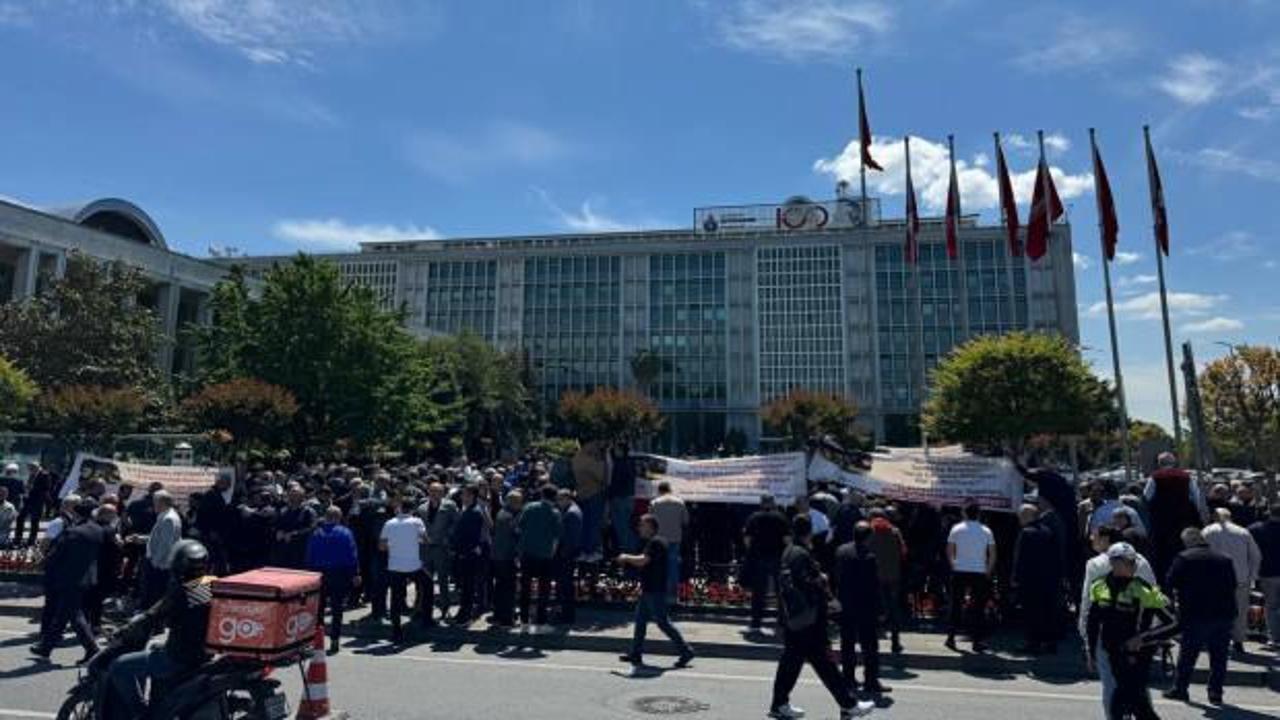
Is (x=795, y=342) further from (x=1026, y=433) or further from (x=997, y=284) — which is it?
(x=1026, y=433)

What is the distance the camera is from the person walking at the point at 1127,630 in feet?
21.5

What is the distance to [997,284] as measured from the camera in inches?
3396

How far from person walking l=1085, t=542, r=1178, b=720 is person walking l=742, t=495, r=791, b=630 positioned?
4715 mm

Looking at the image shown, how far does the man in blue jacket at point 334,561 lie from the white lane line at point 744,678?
26.2 inches

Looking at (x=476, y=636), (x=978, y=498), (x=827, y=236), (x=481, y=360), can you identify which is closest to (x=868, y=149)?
(x=978, y=498)

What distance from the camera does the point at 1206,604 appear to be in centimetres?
824

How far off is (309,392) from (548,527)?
22.8 meters

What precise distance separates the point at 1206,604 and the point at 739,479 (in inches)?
249

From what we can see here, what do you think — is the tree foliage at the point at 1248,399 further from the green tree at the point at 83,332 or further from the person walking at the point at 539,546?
the green tree at the point at 83,332

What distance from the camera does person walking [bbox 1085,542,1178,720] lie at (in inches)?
257

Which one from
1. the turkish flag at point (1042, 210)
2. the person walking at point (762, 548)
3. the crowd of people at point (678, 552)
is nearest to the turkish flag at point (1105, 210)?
the turkish flag at point (1042, 210)

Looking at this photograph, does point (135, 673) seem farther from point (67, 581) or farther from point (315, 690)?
point (67, 581)

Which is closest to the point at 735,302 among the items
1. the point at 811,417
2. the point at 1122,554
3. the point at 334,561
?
the point at 811,417

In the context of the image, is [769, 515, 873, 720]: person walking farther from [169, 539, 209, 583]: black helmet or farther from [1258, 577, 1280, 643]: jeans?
[1258, 577, 1280, 643]: jeans
